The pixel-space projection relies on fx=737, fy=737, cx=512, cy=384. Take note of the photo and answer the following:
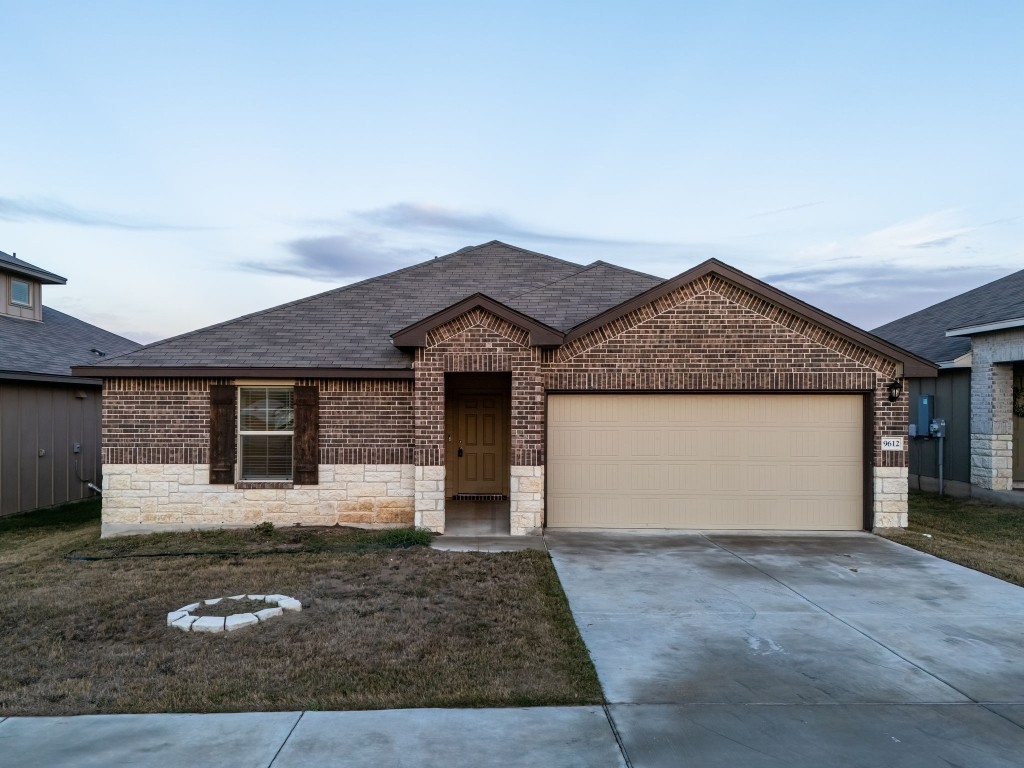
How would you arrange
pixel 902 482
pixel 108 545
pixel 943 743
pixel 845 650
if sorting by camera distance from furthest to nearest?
pixel 902 482 → pixel 108 545 → pixel 845 650 → pixel 943 743

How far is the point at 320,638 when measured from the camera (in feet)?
21.6

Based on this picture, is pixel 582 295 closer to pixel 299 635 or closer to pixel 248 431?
pixel 248 431

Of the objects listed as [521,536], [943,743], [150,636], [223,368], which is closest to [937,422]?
[521,536]

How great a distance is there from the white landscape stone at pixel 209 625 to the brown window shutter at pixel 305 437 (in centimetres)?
510

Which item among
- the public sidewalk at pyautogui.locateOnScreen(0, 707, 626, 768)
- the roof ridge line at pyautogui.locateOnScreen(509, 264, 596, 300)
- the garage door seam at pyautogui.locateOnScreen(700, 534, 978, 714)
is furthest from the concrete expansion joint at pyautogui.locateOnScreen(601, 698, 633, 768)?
the roof ridge line at pyautogui.locateOnScreen(509, 264, 596, 300)

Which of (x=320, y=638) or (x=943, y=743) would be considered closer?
(x=943, y=743)

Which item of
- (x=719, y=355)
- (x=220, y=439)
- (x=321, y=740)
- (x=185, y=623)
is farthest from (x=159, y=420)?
(x=719, y=355)

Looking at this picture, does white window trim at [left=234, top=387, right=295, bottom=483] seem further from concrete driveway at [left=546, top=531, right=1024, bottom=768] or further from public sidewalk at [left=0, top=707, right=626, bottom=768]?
public sidewalk at [left=0, top=707, right=626, bottom=768]

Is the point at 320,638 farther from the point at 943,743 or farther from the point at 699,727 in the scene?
the point at 943,743

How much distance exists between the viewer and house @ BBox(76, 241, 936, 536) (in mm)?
11883

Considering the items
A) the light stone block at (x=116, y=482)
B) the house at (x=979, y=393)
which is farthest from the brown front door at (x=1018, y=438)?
the light stone block at (x=116, y=482)

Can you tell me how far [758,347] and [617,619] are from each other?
623 cm

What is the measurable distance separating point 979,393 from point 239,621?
15.4m

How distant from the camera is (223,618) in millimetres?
7000
